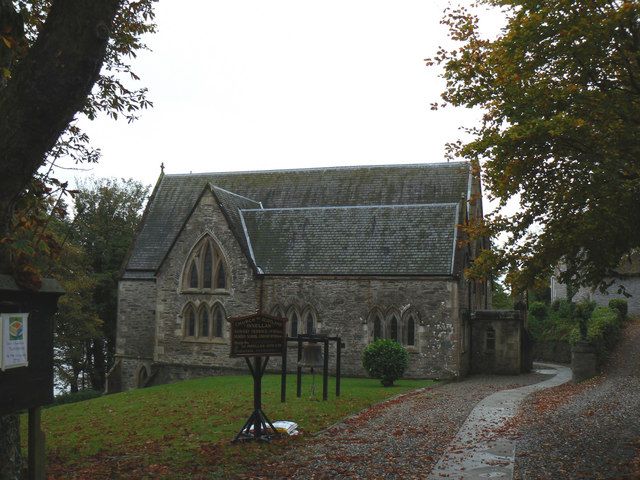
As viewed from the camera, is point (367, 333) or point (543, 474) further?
point (367, 333)

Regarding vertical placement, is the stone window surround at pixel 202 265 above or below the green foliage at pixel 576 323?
above

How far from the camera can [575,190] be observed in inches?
481

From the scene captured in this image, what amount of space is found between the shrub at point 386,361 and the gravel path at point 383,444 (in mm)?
4425

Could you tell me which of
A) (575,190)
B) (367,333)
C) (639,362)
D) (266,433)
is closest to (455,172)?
(367,333)

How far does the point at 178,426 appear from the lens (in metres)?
14.6

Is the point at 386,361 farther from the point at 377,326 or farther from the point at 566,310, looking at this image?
the point at 566,310

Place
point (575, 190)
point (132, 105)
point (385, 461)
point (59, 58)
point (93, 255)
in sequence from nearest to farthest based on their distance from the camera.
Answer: point (59, 58) → point (385, 461) → point (575, 190) → point (132, 105) → point (93, 255)

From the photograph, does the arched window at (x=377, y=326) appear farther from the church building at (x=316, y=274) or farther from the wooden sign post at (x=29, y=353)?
the wooden sign post at (x=29, y=353)

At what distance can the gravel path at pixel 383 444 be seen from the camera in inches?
385

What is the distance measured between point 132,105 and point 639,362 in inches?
877

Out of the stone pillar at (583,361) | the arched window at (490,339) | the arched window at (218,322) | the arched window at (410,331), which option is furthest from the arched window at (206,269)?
the stone pillar at (583,361)

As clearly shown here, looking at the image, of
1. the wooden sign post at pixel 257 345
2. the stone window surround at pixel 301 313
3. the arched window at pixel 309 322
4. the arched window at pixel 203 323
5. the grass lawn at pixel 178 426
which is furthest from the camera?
the arched window at pixel 203 323

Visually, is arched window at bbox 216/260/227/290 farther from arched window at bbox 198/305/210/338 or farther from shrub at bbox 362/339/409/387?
shrub at bbox 362/339/409/387

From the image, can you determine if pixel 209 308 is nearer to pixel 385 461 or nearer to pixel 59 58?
pixel 385 461
